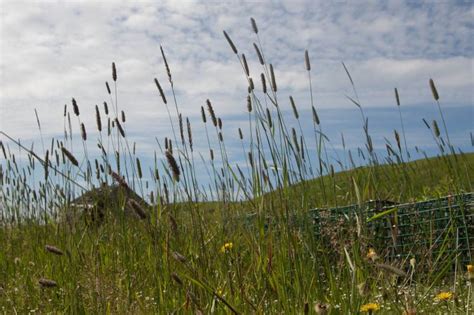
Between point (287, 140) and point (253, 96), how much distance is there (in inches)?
8.9

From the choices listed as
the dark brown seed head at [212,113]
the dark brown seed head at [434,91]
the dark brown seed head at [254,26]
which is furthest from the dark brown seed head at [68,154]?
the dark brown seed head at [434,91]

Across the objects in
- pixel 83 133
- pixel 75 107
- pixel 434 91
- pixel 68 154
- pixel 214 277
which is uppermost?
pixel 75 107

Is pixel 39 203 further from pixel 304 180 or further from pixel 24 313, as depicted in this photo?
pixel 304 180

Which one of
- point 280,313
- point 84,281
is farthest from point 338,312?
point 84,281

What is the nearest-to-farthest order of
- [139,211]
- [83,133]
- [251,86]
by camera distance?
[139,211] → [251,86] → [83,133]

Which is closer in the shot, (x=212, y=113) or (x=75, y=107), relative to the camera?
(x=212, y=113)

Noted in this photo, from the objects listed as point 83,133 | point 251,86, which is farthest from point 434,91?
point 83,133

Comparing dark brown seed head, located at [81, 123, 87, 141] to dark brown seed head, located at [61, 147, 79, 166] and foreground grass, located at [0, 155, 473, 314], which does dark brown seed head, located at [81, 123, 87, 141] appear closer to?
foreground grass, located at [0, 155, 473, 314]

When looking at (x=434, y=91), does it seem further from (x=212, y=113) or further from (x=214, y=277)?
(x=214, y=277)

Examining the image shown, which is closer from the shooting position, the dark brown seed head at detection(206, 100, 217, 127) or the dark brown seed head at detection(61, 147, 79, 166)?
the dark brown seed head at detection(61, 147, 79, 166)

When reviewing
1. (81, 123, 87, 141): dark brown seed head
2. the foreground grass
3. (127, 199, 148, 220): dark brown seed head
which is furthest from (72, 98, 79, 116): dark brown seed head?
(127, 199, 148, 220): dark brown seed head

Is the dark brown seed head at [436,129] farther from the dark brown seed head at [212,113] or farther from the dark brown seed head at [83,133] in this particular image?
the dark brown seed head at [83,133]

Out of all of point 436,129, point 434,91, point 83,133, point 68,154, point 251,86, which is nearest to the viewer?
point 68,154

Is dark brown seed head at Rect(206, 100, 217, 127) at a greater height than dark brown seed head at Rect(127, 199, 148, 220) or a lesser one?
greater
